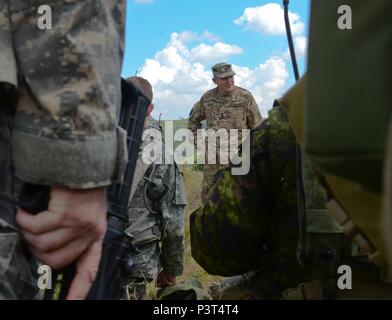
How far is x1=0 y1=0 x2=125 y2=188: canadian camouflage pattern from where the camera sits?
1.30m

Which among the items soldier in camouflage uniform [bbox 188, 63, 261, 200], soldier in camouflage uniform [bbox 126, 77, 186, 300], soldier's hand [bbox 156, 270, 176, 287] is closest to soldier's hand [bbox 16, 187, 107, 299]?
soldier in camouflage uniform [bbox 126, 77, 186, 300]

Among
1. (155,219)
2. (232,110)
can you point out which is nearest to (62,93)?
(155,219)

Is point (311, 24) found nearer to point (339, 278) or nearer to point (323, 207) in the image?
point (323, 207)

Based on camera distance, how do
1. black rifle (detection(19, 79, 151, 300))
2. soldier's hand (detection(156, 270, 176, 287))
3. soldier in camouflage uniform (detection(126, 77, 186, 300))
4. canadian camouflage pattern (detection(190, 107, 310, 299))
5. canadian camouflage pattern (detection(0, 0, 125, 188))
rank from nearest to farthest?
canadian camouflage pattern (detection(0, 0, 125, 188)), black rifle (detection(19, 79, 151, 300)), canadian camouflage pattern (detection(190, 107, 310, 299)), soldier in camouflage uniform (detection(126, 77, 186, 300)), soldier's hand (detection(156, 270, 176, 287))

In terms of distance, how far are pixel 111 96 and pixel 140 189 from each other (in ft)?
10.9

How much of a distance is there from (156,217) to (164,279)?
0.69m

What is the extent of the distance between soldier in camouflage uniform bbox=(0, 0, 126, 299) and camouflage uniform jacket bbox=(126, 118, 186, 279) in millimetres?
3151

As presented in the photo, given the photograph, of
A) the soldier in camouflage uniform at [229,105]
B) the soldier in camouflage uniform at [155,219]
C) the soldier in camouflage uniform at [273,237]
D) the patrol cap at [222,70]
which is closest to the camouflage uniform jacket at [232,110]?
the soldier in camouflage uniform at [229,105]

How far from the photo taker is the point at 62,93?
1318mm

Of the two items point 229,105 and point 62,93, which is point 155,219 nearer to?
point 62,93

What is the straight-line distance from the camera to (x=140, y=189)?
15.3 ft

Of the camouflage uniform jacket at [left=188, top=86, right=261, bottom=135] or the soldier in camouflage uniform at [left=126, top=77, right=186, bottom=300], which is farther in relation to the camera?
the camouflage uniform jacket at [left=188, top=86, right=261, bottom=135]

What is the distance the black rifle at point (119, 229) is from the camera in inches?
58.2

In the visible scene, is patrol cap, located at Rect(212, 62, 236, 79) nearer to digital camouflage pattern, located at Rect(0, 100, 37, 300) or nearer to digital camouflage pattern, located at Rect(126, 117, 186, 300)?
digital camouflage pattern, located at Rect(126, 117, 186, 300)
